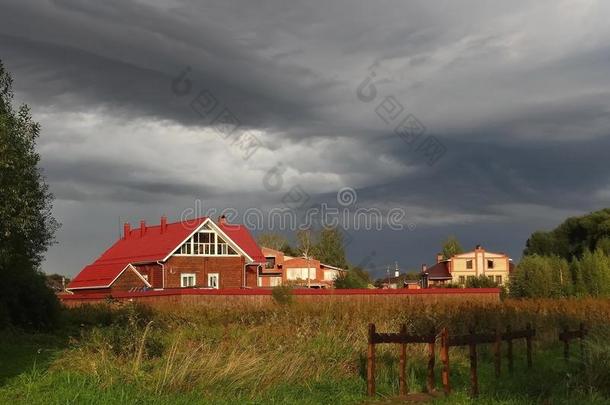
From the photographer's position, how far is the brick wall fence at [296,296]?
109 feet

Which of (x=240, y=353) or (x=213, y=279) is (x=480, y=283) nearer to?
(x=213, y=279)

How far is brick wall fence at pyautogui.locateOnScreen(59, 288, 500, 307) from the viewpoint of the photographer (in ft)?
109

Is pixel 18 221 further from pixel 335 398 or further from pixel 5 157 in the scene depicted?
pixel 335 398

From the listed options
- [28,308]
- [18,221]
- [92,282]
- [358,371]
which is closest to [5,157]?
[18,221]

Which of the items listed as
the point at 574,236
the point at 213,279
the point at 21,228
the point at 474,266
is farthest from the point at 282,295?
the point at 474,266

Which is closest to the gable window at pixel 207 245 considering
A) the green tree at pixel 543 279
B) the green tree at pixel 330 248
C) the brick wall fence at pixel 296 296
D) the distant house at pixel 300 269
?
the brick wall fence at pixel 296 296

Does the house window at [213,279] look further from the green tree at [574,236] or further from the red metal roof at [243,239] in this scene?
the green tree at [574,236]

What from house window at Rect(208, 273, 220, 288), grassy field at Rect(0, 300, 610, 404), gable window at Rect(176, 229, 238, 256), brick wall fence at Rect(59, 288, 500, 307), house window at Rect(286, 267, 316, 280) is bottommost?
grassy field at Rect(0, 300, 610, 404)

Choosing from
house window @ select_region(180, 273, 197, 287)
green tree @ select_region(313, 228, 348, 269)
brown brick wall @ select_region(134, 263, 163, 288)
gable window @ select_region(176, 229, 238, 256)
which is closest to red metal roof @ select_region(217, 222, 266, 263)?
gable window @ select_region(176, 229, 238, 256)

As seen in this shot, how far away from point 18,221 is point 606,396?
15.8 m

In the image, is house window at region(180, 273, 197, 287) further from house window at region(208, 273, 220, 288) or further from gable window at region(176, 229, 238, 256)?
gable window at region(176, 229, 238, 256)

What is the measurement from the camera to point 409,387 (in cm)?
1305

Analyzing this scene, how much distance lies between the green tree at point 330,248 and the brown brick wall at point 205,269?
54371 mm

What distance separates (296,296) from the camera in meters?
34.4
